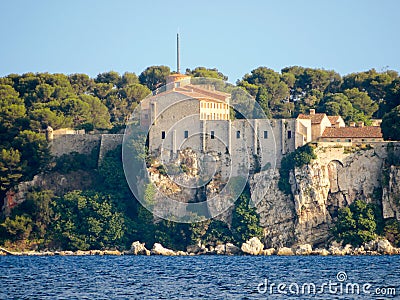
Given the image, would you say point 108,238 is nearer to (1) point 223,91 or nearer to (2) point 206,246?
(2) point 206,246

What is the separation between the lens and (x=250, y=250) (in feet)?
225

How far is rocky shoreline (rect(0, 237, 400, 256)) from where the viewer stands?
66.4 meters

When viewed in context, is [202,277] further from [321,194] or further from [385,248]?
[321,194]

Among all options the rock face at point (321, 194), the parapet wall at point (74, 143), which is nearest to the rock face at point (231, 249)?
the rock face at point (321, 194)

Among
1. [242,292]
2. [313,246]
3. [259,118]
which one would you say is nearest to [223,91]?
[259,118]

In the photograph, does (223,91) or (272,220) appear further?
(223,91)

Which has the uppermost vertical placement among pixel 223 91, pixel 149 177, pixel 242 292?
pixel 223 91

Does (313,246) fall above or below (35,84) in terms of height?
below

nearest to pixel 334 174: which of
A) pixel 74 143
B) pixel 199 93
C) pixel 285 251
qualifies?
pixel 285 251

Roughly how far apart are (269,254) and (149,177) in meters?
9.40

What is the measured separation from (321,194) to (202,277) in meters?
17.7

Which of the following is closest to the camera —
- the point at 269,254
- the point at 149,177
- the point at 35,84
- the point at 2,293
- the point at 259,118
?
the point at 2,293

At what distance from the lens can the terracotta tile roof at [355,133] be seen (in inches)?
2827

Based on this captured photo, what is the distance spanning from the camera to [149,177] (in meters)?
73.3
